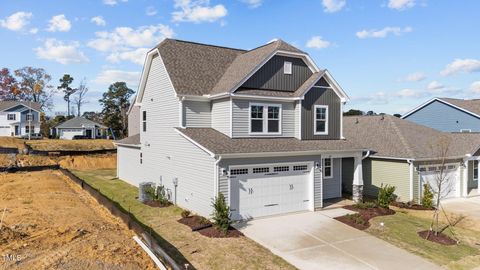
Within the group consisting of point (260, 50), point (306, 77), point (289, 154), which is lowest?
point (289, 154)

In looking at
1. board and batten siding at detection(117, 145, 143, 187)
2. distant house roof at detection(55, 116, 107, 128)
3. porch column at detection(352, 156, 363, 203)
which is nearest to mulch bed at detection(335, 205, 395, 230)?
porch column at detection(352, 156, 363, 203)

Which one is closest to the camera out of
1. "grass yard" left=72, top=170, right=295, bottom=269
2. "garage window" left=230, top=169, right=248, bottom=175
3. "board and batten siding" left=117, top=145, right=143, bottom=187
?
"grass yard" left=72, top=170, right=295, bottom=269

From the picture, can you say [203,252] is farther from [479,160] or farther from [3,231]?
[479,160]

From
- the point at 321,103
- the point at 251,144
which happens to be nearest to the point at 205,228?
the point at 251,144

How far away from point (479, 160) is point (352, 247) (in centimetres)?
1617

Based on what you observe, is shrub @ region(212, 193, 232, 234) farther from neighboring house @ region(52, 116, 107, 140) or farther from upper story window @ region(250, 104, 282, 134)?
neighboring house @ region(52, 116, 107, 140)

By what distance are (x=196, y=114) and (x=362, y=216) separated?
9.09 metres

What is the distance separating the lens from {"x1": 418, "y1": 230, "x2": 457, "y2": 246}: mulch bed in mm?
11891

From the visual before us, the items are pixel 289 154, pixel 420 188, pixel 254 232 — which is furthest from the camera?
pixel 420 188

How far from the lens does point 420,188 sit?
1816cm

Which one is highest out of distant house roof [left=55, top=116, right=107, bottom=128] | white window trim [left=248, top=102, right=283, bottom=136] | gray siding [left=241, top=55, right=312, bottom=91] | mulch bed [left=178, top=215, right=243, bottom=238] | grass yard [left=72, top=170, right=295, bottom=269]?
gray siding [left=241, top=55, right=312, bottom=91]

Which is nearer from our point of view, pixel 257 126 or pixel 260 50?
pixel 257 126

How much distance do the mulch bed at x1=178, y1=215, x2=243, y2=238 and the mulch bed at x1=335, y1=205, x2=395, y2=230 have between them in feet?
15.5

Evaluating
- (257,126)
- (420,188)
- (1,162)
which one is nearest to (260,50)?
(257,126)
